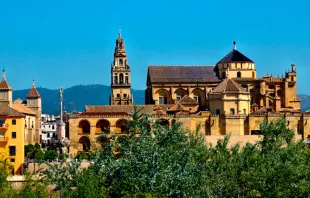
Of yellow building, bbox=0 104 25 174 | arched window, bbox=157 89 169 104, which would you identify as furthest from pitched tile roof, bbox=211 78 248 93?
yellow building, bbox=0 104 25 174

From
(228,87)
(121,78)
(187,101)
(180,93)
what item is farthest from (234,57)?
(121,78)

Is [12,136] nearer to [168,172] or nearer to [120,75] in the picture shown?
[168,172]

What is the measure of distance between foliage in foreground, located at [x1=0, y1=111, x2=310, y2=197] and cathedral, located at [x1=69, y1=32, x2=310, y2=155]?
29739 mm

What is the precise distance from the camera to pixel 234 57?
98.0 metres

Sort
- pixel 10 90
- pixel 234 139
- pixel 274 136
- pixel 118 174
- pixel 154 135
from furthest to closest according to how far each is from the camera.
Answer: pixel 10 90 < pixel 234 139 < pixel 274 136 < pixel 154 135 < pixel 118 174

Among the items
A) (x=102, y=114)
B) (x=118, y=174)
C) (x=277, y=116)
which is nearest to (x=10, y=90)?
(x=102, y=114)

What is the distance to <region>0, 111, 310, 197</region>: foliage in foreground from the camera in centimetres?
4112

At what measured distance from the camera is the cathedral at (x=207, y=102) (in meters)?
83.9

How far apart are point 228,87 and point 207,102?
6499mm

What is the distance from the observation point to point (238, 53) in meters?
99.4

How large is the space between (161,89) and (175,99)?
6.80ft

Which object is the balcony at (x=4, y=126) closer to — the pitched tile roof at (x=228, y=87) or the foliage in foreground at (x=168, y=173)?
the foliage in foreground at (x=168, y=173)

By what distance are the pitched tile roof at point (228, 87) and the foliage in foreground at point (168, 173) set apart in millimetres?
38757

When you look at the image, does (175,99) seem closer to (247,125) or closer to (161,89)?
(161,89)
